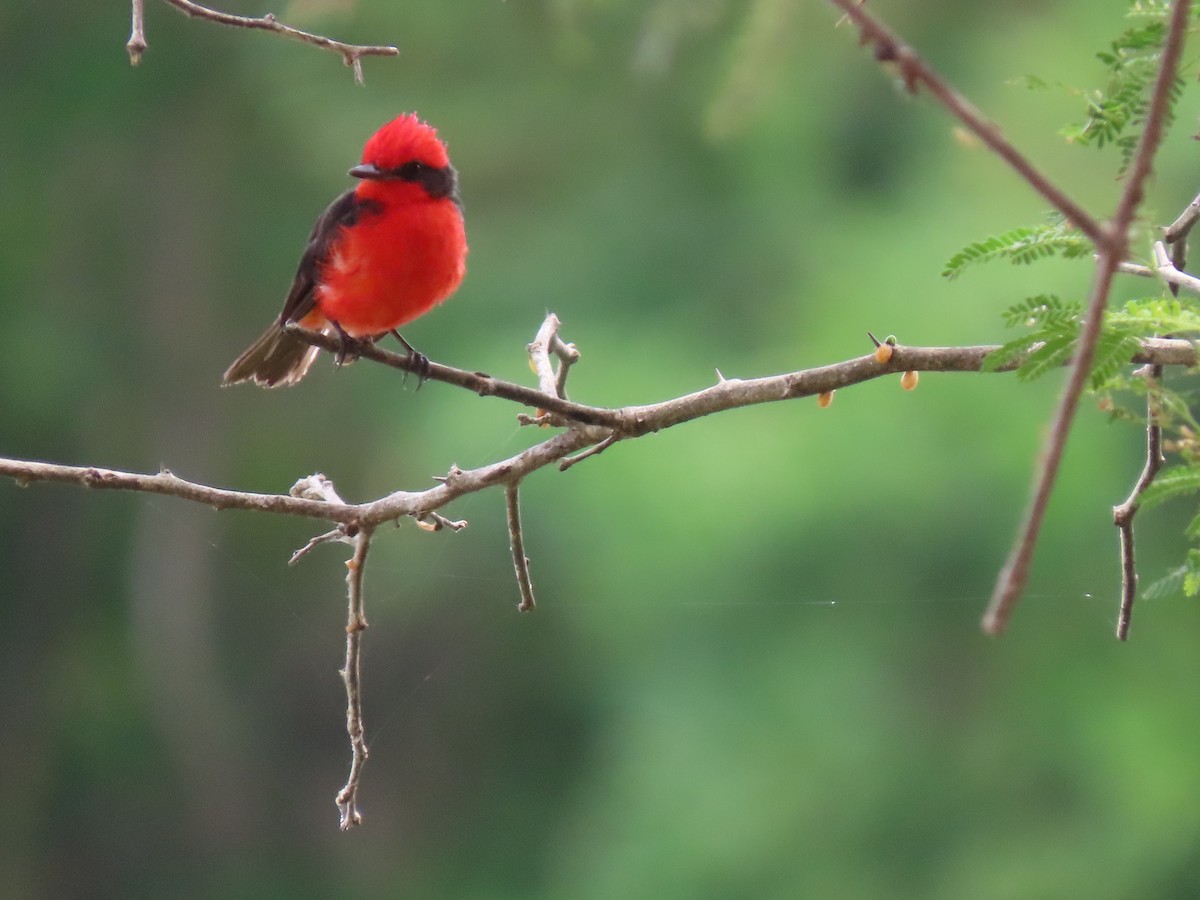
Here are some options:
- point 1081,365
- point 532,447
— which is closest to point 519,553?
point 532,447

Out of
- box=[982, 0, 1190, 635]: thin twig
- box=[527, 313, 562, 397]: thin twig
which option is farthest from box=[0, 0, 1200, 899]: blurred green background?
box=[982, 0, 1190, 635]: thin twig

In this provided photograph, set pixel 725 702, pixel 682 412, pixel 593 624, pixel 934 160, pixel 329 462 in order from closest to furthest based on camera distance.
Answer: pixel 682 412 < pixel 725 702 < pixel 934 160 < pixel 593 624 < pixel 329 462

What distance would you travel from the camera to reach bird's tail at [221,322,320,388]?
9.74 ft

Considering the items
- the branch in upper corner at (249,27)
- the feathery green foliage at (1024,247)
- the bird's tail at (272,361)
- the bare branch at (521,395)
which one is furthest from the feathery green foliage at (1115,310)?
the bird's tail at (272,361)

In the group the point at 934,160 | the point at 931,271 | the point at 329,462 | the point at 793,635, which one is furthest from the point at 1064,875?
the point at 329,462

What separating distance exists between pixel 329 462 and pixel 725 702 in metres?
3.41

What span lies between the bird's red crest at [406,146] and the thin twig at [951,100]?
217cm

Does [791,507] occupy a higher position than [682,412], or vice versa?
[791,507]

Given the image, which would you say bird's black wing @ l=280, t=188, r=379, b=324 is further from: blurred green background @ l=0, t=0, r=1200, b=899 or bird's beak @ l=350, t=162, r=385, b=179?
blurred green background @ l=0, t=0, r=1200, b=899

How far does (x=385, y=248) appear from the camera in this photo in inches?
106

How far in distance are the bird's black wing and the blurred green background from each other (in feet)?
10.5

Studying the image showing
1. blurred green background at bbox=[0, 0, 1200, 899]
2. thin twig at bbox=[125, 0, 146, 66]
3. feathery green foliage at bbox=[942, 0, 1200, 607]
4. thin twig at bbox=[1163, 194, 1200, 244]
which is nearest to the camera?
feathery green foliage at bbox=[942, 0, 1200, 607]

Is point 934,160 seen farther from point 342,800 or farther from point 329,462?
point 342,800

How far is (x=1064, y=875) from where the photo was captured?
6.52 meters
